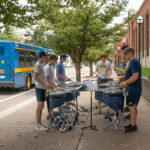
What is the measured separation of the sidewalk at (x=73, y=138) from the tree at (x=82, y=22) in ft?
28.0

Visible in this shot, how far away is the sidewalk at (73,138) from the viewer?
470cm

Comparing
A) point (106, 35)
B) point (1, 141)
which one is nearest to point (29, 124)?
point (1, 141)

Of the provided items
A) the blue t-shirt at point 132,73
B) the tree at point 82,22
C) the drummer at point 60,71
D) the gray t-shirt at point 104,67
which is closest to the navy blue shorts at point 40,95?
the drummer at point 60,71

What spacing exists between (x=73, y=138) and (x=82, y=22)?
990 centimetres

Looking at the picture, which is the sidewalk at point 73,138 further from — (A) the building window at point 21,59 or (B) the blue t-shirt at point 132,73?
(A) the building window at point 21,59

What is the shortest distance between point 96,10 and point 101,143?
10644mm

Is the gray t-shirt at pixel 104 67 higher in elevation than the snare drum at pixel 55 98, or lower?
higher

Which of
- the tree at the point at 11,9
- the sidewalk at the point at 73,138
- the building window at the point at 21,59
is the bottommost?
the sidewalk at the point at 73,138

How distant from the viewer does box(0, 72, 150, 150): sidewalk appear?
4.70 m

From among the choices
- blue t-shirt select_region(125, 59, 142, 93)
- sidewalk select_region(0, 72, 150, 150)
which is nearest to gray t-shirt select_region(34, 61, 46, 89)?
sidewalk select_region(0, 72, 150, 150)

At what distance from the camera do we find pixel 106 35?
15.6 metres

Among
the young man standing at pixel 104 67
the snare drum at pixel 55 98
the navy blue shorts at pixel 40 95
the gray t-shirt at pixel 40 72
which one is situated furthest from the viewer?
the young man standing at pixel 104 67

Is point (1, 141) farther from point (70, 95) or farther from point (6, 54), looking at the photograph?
point (6, 54)

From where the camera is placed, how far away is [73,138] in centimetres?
522
